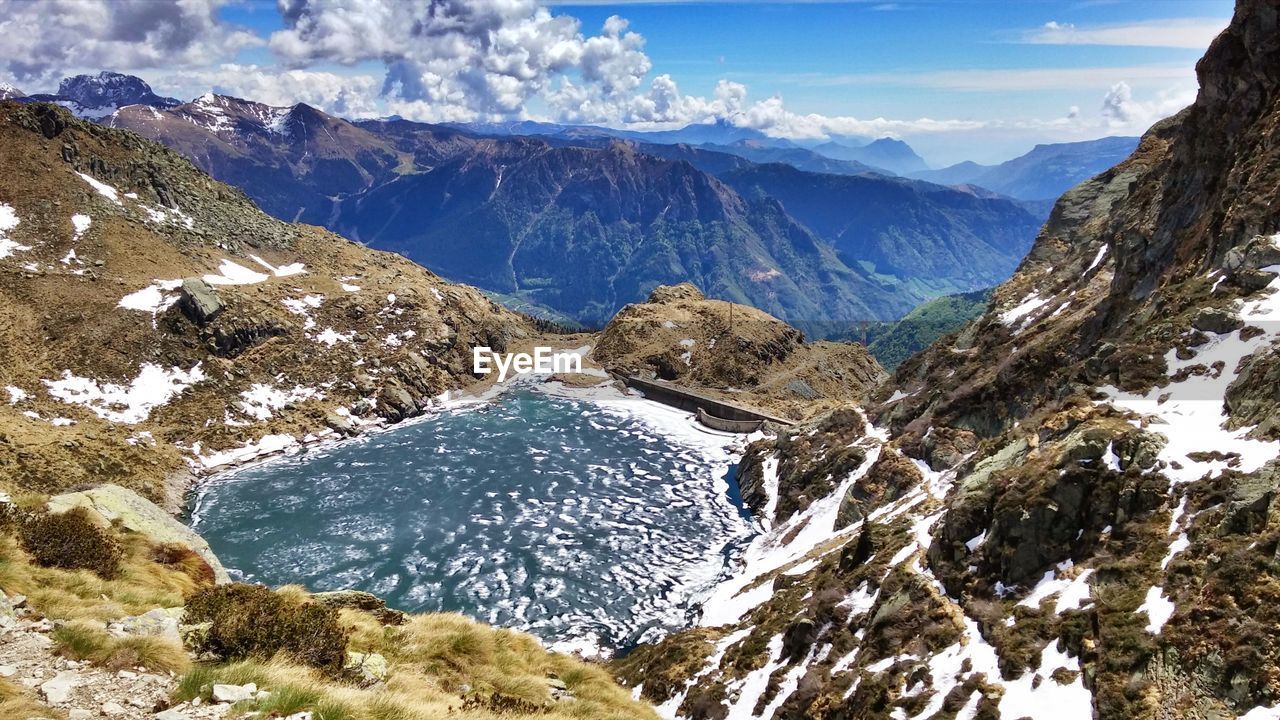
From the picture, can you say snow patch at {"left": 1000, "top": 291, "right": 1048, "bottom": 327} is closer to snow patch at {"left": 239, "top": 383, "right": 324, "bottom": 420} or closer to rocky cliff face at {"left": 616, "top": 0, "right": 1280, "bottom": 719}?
rocky cliff face at {"left": 616, "top": 0, "right": 1280, "bottom": 719}

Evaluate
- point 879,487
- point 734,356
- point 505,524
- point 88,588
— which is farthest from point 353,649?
point 734,356

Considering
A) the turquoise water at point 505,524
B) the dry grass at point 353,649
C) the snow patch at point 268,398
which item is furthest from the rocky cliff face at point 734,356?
the dry grass at point 353,649

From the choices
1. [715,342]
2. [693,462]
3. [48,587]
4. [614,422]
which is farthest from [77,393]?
[715,342]

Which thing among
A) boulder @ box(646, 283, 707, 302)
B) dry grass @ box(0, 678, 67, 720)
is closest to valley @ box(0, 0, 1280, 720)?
dry grass @ box(0, 678, 67, 720)

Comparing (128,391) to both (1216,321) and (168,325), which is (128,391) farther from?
(1216,321)

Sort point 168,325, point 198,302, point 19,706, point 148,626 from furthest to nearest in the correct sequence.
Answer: point 198,302 → point 168,325 → point 148,626 → point 19,706

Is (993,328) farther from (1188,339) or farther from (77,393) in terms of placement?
(77,393)

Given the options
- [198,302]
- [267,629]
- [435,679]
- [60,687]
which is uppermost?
[198,302]
